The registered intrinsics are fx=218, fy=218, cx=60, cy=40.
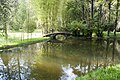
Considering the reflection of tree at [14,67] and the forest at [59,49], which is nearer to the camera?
the reflection of tree at [14,67]

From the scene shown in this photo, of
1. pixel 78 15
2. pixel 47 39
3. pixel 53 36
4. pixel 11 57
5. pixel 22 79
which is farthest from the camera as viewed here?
pixel 78 15

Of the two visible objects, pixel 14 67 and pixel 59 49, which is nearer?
pixel 14 67

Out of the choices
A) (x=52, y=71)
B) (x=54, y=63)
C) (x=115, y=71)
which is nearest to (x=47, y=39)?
(x=54, y=63)

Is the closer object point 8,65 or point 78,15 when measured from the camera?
point 8,65

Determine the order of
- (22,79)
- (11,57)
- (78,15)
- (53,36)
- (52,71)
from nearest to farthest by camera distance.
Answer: (22,79) → (52,71) → (11,57) → (53,36) → (78,15)

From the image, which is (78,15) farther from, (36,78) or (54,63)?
(36,78)

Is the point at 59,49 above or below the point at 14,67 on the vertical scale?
above

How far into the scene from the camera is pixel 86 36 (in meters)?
34.9

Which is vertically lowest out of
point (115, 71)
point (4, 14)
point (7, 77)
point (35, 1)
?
point (7, 77)

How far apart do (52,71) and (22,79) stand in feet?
7.95

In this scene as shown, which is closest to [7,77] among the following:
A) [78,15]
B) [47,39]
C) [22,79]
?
[22,79]

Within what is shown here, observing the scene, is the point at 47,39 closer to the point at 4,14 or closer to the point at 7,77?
the point at 4,14

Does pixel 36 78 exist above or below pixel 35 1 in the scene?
below

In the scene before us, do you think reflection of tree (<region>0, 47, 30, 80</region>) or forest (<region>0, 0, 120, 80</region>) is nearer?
reflection of tree (<region>0, 47, 30, 80</region>)
